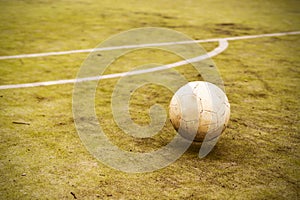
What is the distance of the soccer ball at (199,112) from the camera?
12.3ft

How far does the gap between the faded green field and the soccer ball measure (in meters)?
0.22

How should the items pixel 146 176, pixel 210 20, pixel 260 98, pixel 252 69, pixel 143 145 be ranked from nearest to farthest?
1. pixel 146 176
2. pixel 143 145
3. pixel 260 98
4. pixel 252 69
5. pixel 210 20

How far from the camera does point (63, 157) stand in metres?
3.66

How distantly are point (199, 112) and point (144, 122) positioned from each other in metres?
0.96

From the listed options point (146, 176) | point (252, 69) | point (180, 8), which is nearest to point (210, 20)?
point (180, 8)

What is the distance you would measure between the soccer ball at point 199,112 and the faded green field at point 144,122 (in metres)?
0.22

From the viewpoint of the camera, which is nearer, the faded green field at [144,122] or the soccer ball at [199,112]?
the faded green field at [144,122]

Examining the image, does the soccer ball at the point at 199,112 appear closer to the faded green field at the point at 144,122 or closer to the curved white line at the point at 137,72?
the faded green field at the point at 144,122

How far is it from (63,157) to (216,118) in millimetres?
1576

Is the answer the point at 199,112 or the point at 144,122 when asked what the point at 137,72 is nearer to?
the point at 144,122

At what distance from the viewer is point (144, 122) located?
4520 mm

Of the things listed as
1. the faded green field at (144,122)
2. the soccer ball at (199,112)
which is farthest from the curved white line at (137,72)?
the soccer ball at (199,112)

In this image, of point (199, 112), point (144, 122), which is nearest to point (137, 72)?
point (144, 122)

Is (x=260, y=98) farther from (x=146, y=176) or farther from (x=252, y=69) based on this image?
(x=146, y=176)
